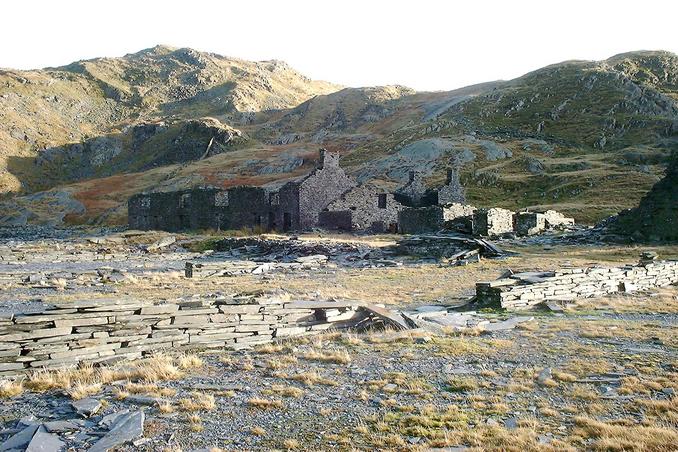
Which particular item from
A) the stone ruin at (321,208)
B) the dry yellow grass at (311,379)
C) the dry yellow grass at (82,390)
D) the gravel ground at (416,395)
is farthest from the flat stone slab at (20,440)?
the stone ruin at (321,208)

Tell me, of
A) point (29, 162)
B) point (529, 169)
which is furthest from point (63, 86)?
point (529, 169)

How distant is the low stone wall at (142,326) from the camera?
9.13 m

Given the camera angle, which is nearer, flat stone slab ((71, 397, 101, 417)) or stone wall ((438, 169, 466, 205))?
flat stone slab ((71, 397, 101, 417))

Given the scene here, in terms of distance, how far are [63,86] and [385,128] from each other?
9990cm

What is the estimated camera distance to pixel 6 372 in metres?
8.80

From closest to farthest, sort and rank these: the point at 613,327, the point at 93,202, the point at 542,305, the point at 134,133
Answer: the point at 613,327 → the point at 542,305 → the point at 93,202 → the point at 134,133

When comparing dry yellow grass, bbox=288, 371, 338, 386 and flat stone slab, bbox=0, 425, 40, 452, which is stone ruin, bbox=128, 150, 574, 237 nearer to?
dry yellow grass, bbox=288, 371, 338, 386

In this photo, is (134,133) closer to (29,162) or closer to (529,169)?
(29,162)

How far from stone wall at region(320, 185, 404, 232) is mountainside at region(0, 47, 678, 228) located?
2001 centimetres

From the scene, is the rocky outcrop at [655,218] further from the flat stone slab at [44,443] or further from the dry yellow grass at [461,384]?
the flat stone slab at [44,443]

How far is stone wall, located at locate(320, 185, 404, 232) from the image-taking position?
47.9 metres

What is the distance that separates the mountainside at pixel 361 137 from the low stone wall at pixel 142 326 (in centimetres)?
4940

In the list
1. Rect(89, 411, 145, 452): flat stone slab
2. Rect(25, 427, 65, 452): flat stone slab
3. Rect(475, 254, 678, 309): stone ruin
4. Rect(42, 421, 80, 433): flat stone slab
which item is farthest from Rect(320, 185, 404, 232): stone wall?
Rect(25, 427, 65, 452): flat stone slab

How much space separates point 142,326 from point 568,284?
13783 mm
